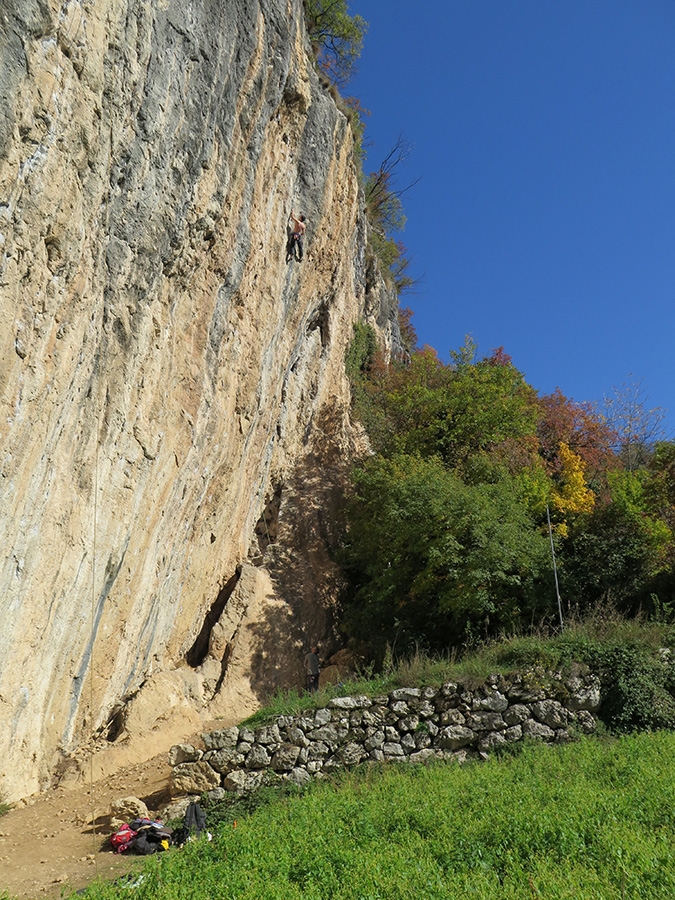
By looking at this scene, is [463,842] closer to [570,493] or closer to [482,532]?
[482,532]

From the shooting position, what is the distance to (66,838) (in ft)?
25.5

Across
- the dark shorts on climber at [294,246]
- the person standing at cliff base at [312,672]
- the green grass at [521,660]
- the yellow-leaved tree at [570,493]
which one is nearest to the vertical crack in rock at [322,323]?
the dark shorts on climber at [294,246]

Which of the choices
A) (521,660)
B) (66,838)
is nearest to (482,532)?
(521,660)

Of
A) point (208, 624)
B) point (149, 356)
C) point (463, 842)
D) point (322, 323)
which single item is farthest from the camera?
point (322, 323)

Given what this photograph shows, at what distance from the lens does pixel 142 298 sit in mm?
9094

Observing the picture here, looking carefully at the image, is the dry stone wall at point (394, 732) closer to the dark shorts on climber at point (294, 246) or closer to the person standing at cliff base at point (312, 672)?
the person standing at cliff base at point (312, 672)

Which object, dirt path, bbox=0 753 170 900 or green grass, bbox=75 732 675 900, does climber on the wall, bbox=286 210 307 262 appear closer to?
dirt path, bbox=0 753 170 900

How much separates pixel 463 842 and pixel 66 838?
5.12m

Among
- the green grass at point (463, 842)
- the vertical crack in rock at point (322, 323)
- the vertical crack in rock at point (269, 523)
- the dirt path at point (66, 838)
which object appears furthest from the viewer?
the vertical crack in rock at point (322, 323)

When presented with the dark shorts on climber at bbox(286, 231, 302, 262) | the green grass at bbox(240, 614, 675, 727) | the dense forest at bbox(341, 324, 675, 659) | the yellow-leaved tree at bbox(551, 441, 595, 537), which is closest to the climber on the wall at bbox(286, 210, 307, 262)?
the dark shorts on climber at bbox(286, 231, 302, 262)

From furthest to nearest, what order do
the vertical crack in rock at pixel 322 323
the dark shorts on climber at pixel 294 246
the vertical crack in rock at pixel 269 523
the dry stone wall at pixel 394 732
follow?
the vertical crack in rock at pixel 322 323 < the vertical crack in rock at pixel 269 523 < the dark shorts on climber at pixel 294 246 < the dry stone wall at pixel 394 732

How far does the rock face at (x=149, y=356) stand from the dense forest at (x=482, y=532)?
2319 millimetres

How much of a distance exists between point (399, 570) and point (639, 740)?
7309 millimetres

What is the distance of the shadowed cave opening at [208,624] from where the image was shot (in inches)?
564
